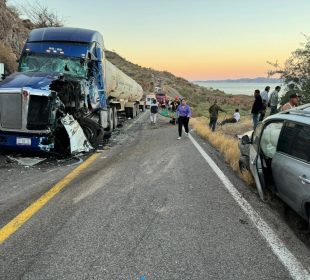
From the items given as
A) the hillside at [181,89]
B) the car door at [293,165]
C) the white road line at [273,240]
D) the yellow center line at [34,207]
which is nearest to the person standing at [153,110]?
the yellow center line at [34,207]

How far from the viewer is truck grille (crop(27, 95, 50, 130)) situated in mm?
10211

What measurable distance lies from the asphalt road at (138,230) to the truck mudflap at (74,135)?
1.78 m

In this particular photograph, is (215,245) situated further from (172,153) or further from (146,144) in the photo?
(146,144)

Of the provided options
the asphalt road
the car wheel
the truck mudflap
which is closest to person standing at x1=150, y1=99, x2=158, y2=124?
the truck mudflap

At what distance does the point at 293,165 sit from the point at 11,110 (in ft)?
23.6

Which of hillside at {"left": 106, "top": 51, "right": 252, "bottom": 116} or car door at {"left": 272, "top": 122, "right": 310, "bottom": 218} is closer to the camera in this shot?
car door at {"left": 272, "top": 122, "right": 310, "bottom": 218}

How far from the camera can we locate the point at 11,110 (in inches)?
402

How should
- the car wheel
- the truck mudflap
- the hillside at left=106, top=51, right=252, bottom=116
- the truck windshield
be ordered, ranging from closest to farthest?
the car wheel → the truck mudflap → the truck windshield → the hillside at left=106, top=51, right=252, bottom=116

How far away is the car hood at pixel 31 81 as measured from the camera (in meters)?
10.4

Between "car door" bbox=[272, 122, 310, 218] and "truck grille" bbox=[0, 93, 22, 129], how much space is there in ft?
21.2

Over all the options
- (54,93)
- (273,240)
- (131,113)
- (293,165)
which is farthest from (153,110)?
(273,240)

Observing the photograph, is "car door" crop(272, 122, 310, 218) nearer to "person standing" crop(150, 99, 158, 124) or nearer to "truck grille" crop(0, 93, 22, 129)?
"truck grille" crop(0, 93, 22, 129)

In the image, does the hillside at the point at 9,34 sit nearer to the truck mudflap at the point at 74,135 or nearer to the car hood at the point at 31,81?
the car hood at the point at 31,81

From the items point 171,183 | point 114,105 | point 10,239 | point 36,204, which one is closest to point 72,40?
point 114,105
